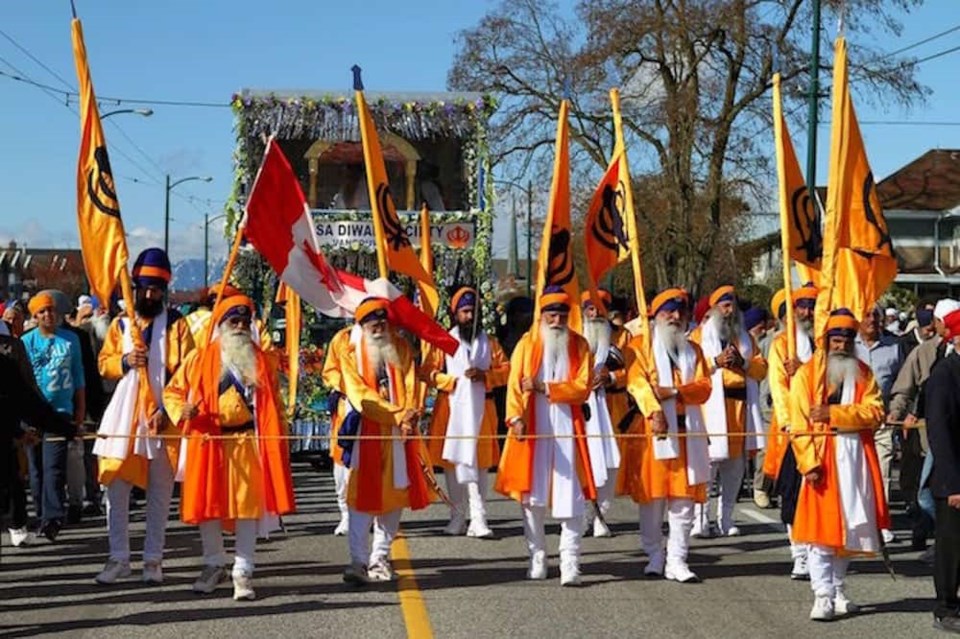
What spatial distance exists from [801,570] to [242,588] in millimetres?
3652

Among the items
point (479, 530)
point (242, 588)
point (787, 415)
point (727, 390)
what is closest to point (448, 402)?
point (479, 530)

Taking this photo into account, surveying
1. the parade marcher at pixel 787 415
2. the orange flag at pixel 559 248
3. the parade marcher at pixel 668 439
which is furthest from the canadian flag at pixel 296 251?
the parade marcher at pixel 787 415

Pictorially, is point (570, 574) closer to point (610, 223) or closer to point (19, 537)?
point (610, 223)

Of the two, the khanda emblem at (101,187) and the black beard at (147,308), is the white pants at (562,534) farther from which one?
the khanda emblem at (101,187)

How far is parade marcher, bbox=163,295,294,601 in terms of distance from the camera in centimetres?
876

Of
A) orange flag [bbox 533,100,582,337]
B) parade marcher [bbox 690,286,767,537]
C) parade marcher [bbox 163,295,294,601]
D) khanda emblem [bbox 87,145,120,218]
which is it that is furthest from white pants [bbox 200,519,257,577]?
parade marcher [bbox 690,286,767,537]

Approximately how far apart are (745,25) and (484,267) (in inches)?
734

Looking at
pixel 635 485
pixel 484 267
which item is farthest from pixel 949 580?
pixel 484 267

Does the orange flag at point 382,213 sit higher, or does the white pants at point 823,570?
the orange flag at point 382,213

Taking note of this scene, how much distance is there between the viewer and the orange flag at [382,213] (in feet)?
35.1

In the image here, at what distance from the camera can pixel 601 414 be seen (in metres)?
10.1

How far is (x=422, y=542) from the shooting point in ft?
37.6

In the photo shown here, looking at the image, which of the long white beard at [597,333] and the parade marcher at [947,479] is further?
the long white beard at [597,333]

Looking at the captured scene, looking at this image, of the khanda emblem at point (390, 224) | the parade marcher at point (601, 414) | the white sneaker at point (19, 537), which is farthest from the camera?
the white sneaker at point (19, 537)
